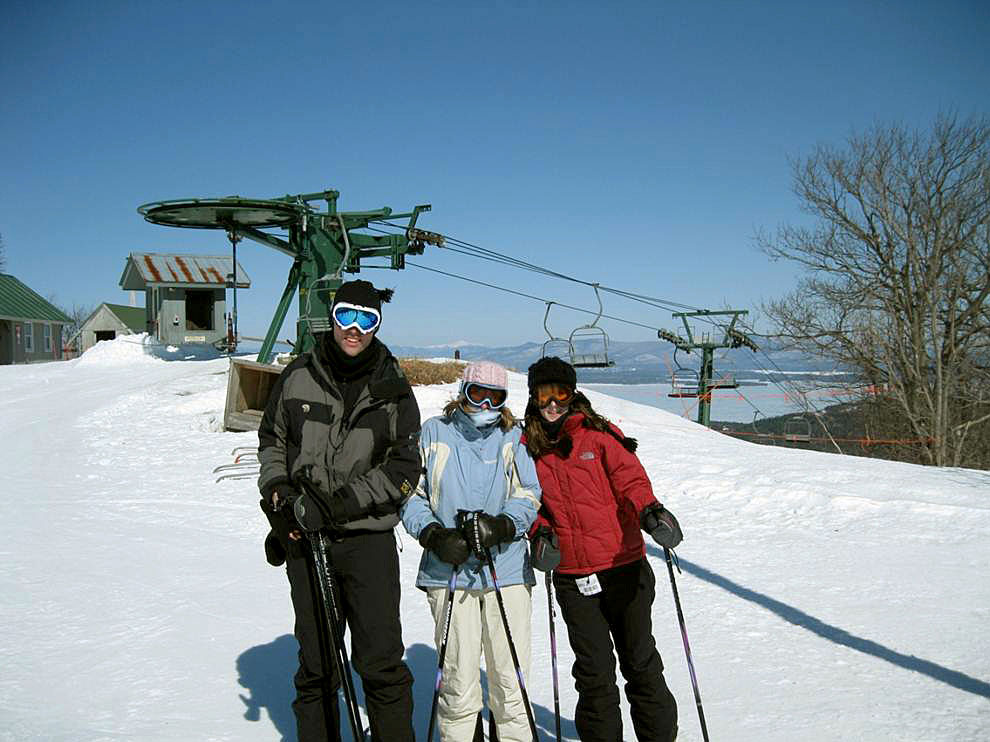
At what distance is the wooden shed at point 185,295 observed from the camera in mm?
27594

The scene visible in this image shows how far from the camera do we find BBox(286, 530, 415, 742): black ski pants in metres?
2.77

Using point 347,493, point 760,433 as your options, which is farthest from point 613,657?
point 760,433

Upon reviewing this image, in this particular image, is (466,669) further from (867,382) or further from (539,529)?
(867,382)

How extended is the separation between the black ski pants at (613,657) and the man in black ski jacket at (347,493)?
0.73 meters

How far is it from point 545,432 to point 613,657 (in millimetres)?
998

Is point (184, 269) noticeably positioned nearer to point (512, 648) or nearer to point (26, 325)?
point (26, 325)

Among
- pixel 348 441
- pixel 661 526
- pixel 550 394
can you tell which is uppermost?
pixel 550 394

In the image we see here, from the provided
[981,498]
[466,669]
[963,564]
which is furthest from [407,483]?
[981,498]

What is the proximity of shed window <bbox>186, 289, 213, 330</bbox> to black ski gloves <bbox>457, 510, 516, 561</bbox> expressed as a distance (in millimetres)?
28784

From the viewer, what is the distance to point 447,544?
9.02 ft

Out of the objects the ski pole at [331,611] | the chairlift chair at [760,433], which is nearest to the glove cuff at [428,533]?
the ski pole at [331,611]

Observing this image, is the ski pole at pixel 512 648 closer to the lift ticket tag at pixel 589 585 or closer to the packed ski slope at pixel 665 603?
the lift ticket tag at pixel 589 585

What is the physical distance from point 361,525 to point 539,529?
756mm

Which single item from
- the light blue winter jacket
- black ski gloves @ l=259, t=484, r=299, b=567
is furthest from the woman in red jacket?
black ski gloves @ l=259, t=484, r=299, b=567
